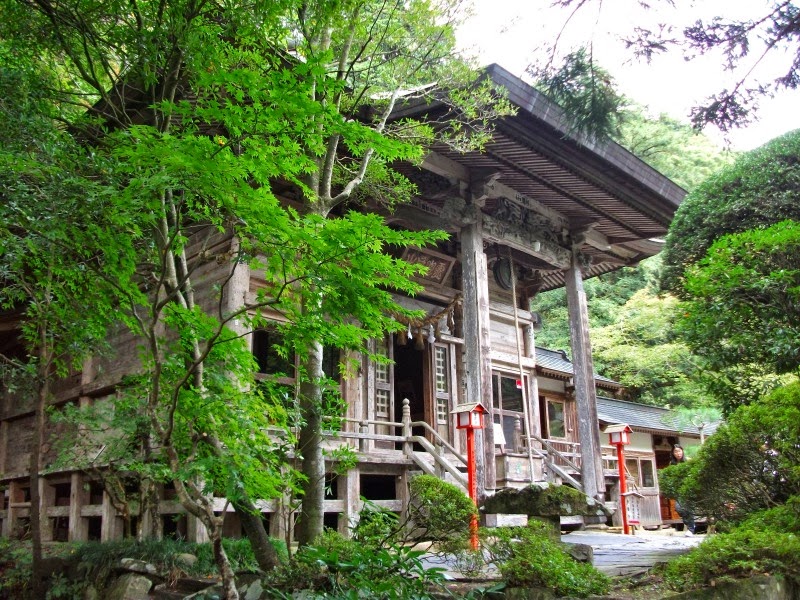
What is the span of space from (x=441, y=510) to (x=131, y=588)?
3.21m

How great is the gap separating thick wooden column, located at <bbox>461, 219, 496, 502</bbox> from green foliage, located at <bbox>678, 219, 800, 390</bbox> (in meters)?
3.07

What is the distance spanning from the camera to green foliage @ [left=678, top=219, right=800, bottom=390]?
7227 mm

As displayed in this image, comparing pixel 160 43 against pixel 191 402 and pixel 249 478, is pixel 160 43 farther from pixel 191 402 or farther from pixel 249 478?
pixel 249 478

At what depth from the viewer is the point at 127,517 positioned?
799cm

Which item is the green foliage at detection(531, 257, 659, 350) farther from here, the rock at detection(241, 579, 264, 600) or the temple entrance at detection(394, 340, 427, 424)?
the rock at detection(241, 579, 264, 600)

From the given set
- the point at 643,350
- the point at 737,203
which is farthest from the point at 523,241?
the point at 643,350

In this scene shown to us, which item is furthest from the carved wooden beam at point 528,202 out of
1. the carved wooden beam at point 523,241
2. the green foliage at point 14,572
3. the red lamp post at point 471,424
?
the green foliage at point 14,572

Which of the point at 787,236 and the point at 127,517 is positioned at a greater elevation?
the point at 787,236

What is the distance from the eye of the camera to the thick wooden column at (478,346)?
31.8ft

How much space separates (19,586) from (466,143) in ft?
26.1

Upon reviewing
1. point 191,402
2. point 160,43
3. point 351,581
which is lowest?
point 351,581

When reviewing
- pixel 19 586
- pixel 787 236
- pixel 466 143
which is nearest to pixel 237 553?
pixel 19 586

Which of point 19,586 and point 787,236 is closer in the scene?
point 787,236

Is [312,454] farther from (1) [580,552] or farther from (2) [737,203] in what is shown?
(2) [737,203]
